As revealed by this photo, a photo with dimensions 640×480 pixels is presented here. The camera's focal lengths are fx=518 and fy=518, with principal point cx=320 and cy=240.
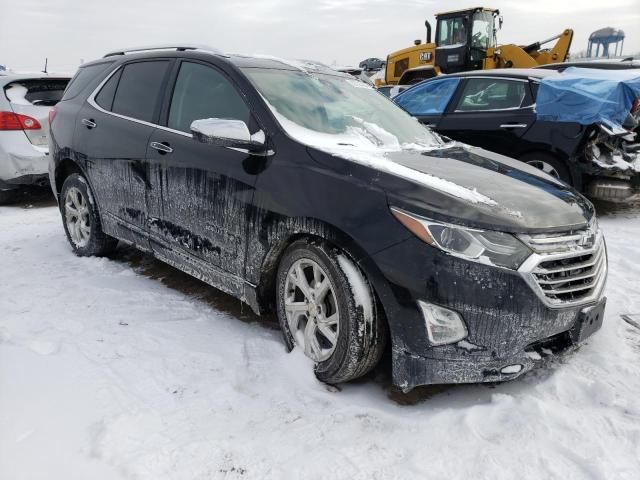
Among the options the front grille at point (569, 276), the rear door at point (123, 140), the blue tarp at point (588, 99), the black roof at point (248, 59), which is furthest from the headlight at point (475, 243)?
the blue tarp at point (588, 99)

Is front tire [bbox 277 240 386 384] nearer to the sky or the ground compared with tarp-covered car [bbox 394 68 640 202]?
nearer to the ground

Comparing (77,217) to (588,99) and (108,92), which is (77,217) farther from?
(588,99)

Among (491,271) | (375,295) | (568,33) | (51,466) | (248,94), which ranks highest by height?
(568,33)

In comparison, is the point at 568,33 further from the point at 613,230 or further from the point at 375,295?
the point at 375,295

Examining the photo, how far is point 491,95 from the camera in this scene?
6059mm

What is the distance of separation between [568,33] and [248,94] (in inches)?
517

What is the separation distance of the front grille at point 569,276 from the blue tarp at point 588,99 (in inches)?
133

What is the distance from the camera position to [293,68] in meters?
3.48

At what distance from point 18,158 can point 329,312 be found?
206 inches

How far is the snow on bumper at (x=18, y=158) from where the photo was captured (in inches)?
241

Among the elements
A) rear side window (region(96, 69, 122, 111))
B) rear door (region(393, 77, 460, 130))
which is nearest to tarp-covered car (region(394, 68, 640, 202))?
rear door (region(393, 77, 460, 130))

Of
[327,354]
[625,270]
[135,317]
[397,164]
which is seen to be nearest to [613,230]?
[625,270]

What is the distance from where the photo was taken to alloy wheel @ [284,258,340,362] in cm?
254

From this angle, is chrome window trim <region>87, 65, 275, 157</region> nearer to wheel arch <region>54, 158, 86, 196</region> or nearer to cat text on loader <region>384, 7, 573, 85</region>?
wheel arch <region>54, 158, 86, 196</region>
